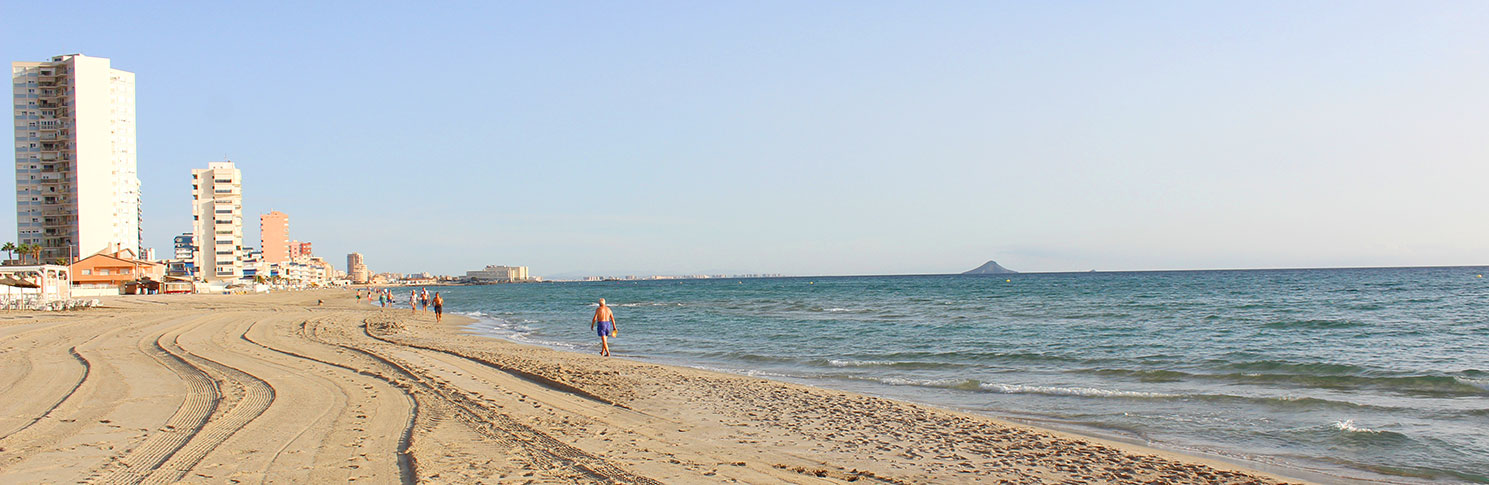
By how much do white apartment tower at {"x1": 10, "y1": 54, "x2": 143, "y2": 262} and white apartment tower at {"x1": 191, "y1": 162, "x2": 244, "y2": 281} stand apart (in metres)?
32.1

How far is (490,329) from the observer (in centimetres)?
3253

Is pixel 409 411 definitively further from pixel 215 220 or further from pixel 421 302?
pixel 215 220

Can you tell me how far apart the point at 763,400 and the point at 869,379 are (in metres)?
4.00

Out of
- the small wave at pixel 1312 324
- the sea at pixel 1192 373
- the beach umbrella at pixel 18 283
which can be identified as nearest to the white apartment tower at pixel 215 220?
the beach umbrella at pixel 18 283

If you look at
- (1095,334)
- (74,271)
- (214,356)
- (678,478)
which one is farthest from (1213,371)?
(74,271)

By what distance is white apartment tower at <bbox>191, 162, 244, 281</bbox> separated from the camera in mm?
130875

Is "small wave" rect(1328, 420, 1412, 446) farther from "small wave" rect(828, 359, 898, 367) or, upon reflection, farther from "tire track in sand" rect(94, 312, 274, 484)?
"tire track in sand" rect(94, 312, 274, 484)

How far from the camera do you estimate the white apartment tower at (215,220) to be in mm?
130875

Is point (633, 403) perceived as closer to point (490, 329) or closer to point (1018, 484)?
point (1018, 484)

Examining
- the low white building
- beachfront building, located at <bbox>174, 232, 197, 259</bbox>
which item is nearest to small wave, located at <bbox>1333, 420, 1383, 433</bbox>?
the low white building

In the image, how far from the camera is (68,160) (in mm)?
97125

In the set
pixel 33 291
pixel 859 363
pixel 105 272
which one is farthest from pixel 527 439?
pixel 105 272

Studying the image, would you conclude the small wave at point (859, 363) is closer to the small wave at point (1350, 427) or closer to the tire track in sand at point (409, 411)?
the small wave at point (1350, 427)

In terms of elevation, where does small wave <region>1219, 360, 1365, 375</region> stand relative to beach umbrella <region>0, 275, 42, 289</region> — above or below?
below
